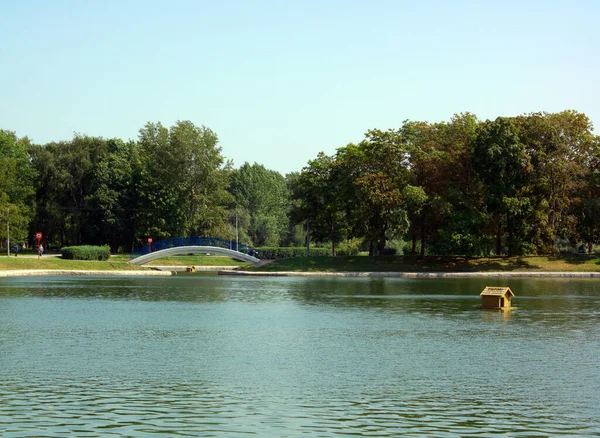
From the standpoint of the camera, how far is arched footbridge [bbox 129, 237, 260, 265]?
96.1 meters

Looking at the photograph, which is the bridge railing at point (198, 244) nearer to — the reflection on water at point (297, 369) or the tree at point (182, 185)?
the tree at point (182, 185)

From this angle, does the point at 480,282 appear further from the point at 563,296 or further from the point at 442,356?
the point at 442,356

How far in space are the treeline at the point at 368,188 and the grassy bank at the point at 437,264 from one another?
1846 mm

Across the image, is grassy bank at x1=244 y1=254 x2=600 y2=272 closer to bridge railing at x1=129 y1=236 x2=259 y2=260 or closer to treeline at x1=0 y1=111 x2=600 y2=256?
treeline at x1=0 y1=111 x2=600 y2=256

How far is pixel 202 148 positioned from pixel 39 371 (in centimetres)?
8826

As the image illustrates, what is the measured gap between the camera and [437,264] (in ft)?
286

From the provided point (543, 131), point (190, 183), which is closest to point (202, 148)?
point (190, 183)

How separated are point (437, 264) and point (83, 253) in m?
39.6

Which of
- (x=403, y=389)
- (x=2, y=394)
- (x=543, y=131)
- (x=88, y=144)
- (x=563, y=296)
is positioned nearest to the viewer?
(x=2, y=394)

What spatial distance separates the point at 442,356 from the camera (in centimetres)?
2550

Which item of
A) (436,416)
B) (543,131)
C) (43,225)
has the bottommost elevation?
(436,416)

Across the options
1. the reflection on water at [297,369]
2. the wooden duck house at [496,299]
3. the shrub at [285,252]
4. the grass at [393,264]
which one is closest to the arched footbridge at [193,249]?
the shrub at [285,252]

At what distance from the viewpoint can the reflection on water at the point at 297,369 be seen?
16.3m

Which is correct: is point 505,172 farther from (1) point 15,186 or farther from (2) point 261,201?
(2) point 261,201
